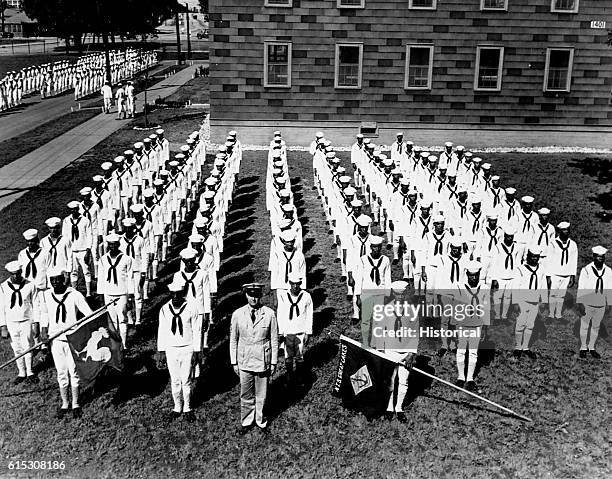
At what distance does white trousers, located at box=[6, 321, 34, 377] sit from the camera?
941cm

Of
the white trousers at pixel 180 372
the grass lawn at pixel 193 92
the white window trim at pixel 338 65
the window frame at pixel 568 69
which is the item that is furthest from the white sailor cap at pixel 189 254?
the grass lawn at pixel 193 92

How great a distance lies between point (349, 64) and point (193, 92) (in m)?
17.7

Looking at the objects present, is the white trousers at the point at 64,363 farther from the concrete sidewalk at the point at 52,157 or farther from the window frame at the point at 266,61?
the window frame at the point at 266,61

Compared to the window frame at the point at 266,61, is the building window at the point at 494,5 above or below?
above

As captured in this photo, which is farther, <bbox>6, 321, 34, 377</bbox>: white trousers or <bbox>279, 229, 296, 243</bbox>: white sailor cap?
<bbox>279, 229, 296, 243</bbox>: white sailor cap

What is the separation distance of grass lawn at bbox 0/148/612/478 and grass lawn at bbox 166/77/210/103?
27.0m

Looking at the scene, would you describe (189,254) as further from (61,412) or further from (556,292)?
(556,292)

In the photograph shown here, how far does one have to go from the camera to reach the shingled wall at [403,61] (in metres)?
23.8

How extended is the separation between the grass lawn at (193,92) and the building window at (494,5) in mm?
17031

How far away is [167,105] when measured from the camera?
34.7 m

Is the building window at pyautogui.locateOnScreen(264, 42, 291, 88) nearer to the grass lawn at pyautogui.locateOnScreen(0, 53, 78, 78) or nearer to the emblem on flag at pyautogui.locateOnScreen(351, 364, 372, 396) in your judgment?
the emblem on flag at pyautogui.locateOnScreen(351, 364, 372, 396)

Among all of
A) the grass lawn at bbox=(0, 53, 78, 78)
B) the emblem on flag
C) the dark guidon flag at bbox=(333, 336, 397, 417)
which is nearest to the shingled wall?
the dark guidon flag at bbox=(333, 336, 397, 417)

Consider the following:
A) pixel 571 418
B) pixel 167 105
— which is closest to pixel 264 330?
pixel 571 418

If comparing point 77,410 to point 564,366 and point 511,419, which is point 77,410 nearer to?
point 511,419
